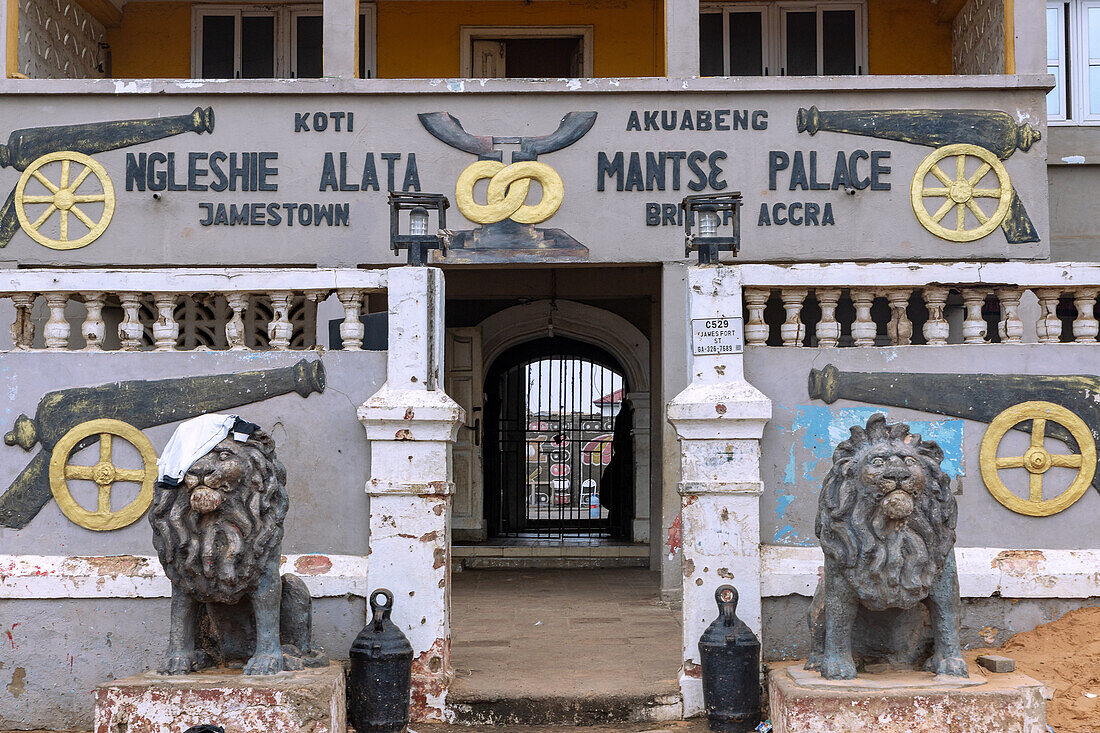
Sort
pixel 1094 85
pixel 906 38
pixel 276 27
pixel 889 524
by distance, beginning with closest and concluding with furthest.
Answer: pixel 889 524
pixel 1094 85
pixel 906 38
pixel 276 27

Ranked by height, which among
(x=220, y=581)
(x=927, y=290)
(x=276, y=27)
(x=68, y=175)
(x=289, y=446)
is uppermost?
(x=276, y=27)

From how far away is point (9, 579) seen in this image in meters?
6.43

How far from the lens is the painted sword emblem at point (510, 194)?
32.1 ft

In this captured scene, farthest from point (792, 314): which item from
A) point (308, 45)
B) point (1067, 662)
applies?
point (308, 45)

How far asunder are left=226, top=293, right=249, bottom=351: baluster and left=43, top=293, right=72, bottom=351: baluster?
3.19 ft

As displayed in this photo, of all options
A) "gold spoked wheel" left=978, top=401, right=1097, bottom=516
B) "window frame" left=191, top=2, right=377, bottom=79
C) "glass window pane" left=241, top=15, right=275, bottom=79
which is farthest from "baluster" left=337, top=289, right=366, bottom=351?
"glass window pane" left=241, top=15, right=275, bottom=79

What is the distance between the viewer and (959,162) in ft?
32.1

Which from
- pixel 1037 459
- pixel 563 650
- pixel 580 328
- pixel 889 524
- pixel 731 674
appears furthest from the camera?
pixel 580 328

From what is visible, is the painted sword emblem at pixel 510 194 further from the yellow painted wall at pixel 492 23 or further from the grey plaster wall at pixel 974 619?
the grey plaster wall at pixel 974 619

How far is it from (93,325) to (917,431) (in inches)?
188

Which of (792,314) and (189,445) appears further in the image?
(792,314)

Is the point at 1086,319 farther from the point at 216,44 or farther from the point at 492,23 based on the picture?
the point at 216,44

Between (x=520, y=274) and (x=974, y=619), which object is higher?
(x=520, y=274)

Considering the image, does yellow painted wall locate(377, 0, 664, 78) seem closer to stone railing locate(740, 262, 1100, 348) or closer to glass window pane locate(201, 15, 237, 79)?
glass window pane locate(201, 15, 237, 79)
